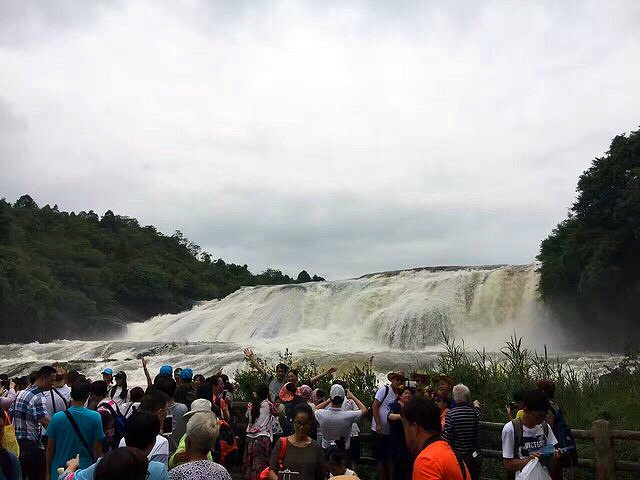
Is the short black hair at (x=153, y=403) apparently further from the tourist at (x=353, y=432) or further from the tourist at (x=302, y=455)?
the tourist at (x=353, y=432)

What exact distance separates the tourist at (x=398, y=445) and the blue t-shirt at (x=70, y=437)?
3079 millimetres

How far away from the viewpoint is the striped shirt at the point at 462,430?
591 cm

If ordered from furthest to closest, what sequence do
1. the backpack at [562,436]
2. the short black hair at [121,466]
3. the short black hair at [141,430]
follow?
the backpack at [562,436] → the short black hair at [141,430] → the short black hair at [121,466]

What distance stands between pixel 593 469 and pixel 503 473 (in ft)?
4.21

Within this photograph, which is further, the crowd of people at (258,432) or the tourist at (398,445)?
the tourist at (398,445)

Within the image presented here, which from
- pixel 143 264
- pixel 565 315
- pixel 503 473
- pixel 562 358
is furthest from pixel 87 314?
pixel 503 473

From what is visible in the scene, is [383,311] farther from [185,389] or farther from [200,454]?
[200,454]

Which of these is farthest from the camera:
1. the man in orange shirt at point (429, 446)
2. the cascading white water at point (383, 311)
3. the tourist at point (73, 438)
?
the cascading white water at point (383, 311)

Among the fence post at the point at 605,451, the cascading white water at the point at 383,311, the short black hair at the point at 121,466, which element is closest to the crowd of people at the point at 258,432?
the short black hair at the point at 121,466

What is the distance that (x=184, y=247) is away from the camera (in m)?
119

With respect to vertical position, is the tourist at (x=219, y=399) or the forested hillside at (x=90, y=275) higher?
the forested hillside at (x=90, y=275)

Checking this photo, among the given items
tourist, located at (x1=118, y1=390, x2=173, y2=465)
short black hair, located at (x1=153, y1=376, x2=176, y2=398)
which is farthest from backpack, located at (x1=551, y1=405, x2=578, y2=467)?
short black hair, located at (x1=153, y1=376, x2=176, y2=398)

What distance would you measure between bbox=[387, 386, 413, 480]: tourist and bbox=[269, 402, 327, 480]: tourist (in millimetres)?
2123

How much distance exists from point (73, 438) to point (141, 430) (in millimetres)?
1669
